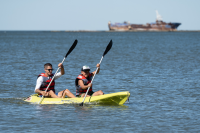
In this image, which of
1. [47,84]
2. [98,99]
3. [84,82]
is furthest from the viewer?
[47,84]

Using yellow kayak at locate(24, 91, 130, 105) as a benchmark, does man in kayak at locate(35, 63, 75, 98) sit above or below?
above

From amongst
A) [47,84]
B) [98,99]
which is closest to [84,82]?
[98,99]

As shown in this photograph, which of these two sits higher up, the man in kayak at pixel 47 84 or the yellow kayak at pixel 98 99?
the man in kayak at pixel 47 84

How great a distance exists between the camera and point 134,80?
725 inches

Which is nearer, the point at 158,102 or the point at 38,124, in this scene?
the point at 38,124

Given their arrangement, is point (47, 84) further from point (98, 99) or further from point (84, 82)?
point (98, 99)

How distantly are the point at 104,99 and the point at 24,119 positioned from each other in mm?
2942

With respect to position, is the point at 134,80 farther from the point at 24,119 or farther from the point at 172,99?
the point at 24,119

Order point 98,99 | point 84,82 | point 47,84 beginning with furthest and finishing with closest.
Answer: point 47,84, point 84,82, point 98,99

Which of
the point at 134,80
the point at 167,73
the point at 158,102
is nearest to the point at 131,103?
the point at 158,102

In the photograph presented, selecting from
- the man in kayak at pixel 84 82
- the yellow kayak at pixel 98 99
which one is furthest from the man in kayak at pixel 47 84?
the man in kayak at pixel 84 82

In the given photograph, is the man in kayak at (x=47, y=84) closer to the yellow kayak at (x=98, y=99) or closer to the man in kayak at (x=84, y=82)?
the yellow kayak at (x=98, y=99)

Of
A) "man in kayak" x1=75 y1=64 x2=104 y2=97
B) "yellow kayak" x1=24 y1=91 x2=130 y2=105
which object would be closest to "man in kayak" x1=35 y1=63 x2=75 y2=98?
"yellow kayak" x1=24 y1=91 x2=130 y2=105

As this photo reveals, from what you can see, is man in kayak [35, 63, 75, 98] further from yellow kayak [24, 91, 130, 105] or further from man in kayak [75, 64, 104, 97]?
man in kayak [75, 64, 104, 97]
